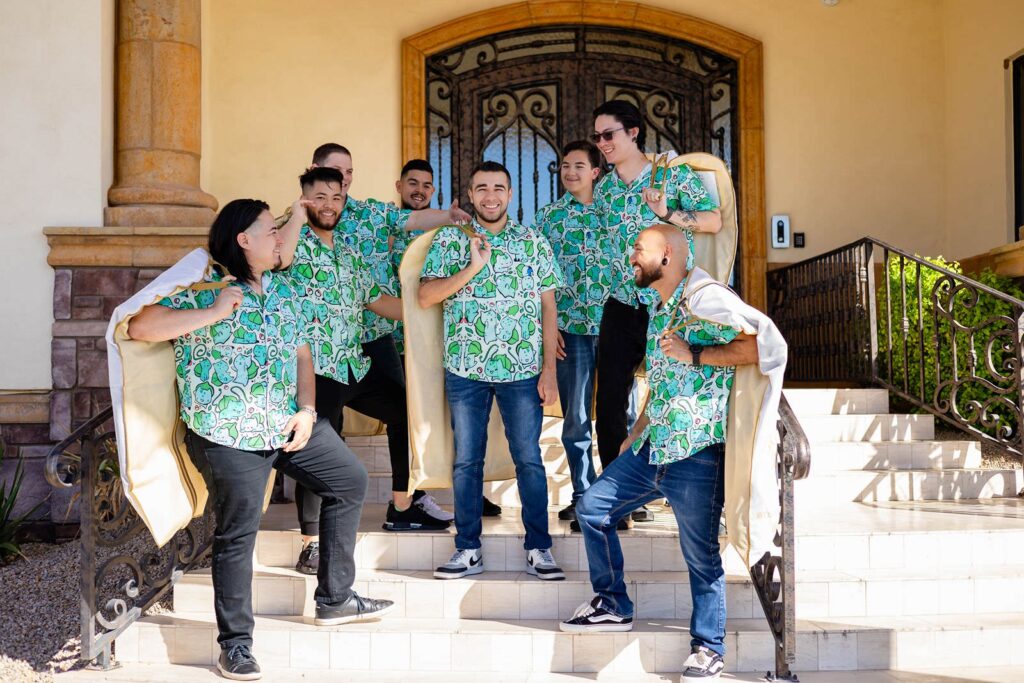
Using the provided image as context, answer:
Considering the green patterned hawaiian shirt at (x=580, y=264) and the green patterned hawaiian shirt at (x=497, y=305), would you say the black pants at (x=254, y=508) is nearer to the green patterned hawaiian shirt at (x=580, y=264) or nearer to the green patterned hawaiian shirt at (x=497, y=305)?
the green patterned hawaiian shirt at (x=497, y=305)

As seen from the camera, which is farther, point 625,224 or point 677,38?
point 677,38

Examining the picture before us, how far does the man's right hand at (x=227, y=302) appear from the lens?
4.02 m

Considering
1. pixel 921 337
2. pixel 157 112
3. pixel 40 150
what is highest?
pixel 157 112

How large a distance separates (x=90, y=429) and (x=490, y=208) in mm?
1998

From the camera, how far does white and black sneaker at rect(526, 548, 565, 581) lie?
4.74 metres

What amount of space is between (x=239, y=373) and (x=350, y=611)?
1.16 m

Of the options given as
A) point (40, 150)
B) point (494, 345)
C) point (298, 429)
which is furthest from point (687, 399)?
point (40, 150)

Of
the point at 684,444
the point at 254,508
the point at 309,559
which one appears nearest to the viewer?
the point at 684,444

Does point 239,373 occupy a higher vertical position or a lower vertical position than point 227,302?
lower

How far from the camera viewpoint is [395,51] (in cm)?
877

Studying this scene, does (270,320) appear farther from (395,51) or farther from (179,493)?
(395,51)

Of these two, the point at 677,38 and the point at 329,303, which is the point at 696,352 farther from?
the point at 677,38

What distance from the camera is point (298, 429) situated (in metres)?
4.16

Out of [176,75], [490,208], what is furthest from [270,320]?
[176,75]
